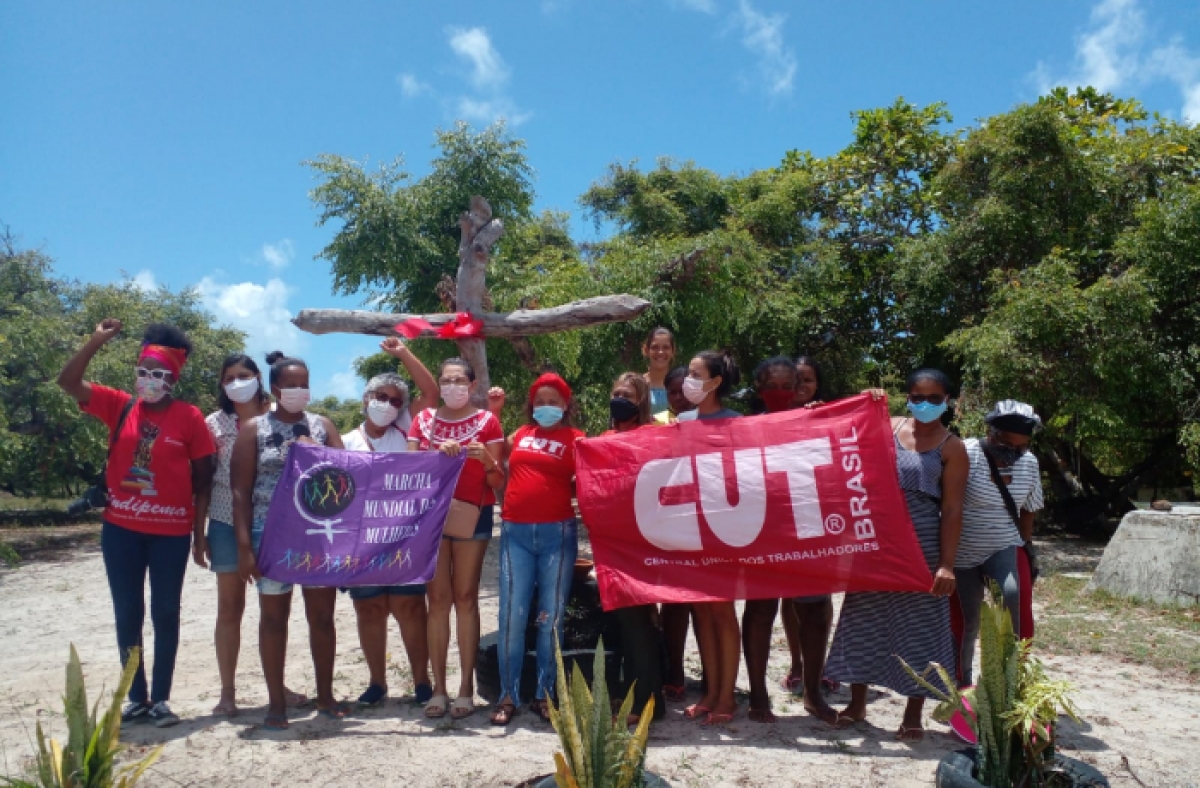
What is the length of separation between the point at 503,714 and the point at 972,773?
2.27 m

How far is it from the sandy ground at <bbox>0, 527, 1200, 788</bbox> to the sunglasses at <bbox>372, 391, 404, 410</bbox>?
5.66 feet

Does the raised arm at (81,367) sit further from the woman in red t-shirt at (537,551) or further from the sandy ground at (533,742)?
Result: the woman in red t-shirt at (537,551)

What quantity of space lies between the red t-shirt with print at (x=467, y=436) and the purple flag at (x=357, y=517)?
2.6 inches

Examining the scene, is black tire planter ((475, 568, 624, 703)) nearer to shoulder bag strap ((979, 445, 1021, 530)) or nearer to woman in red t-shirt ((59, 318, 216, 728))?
woman in red t-shirt ((59, 318, 216, 728))

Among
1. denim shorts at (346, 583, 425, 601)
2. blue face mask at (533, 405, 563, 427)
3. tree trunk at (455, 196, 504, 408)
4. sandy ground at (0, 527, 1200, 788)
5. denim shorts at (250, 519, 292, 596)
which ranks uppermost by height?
tree trunk at (455, 196, 504, 408)

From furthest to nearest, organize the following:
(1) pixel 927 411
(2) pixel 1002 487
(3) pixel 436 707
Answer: (3) pixel 436 707
(2) pixel 1002 487
(1) pixel 927 411

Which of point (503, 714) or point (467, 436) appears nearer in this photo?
point (503, 714)

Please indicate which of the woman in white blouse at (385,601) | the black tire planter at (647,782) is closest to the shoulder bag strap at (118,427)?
the woman in white blouse at (385,601)

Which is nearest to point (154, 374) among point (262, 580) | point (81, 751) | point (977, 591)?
point (262, 580)

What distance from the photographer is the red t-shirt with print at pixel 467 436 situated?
4.54 metres

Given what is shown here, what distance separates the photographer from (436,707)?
4.38 metres

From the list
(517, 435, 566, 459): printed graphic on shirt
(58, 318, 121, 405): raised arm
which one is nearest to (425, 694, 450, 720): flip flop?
(517, 435, 566, 459): printed graphic on shirt

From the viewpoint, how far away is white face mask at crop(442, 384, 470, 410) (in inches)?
177

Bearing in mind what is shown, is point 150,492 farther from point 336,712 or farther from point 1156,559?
point 1156,559
